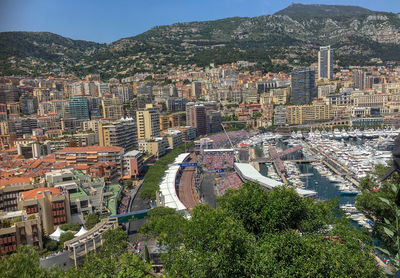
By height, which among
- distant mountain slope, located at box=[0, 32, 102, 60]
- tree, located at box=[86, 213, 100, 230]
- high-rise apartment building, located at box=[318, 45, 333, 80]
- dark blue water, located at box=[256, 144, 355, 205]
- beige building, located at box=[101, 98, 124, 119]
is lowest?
dark blue water, located at box=[256, 144, 355, 205]

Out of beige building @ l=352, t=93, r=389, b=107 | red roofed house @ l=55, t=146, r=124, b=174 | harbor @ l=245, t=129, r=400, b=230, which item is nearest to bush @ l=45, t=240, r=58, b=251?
red roofed house @ l=55, t=146, r=124, b=174

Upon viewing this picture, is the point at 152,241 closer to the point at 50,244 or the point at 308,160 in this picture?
the point at 50,244

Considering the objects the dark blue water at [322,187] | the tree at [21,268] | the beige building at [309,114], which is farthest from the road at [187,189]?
the beige building at [309,114]

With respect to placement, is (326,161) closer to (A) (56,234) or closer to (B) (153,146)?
(B) (153,146)

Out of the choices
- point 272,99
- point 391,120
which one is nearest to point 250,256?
point 391,120

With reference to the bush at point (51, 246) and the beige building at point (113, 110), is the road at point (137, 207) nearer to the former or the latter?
the bush at point (51, 246)

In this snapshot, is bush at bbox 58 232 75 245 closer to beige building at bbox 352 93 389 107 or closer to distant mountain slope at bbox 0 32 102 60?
distant mountain slope at bbox 0 32 102 60
